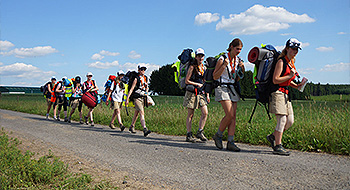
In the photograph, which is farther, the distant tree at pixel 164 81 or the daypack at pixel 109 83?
the distant tree at pixel 164 81

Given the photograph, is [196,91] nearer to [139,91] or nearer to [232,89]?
[232,89]

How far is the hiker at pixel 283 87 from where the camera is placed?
553 cm

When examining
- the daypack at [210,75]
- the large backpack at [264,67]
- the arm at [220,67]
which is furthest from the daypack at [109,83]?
the large backpack at [264,67]

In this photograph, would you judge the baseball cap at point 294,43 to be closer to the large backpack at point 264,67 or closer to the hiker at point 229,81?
the large backpack at point 264,67

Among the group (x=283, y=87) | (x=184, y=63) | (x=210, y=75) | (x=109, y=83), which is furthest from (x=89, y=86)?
(x=283, y=87)

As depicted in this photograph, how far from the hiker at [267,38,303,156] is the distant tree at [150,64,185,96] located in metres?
56.4

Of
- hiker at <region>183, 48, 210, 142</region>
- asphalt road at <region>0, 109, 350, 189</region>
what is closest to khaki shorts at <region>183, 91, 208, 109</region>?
hiker at <region>183, 48, 210, 142</region>

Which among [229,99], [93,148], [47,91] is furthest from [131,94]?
[47,91]

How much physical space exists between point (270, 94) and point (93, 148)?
405cm

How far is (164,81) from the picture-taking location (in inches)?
2611

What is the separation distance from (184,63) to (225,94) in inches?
74.1

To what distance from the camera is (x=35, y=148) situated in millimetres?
7051

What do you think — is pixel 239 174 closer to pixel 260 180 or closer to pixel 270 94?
pixel 260 180

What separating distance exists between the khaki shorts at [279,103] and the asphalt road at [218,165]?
854mm
